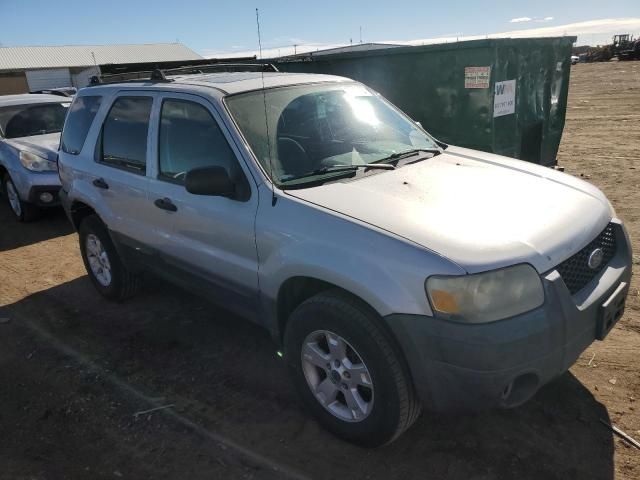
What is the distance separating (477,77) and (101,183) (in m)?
4.32

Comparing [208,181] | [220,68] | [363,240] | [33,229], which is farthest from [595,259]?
[33,229]

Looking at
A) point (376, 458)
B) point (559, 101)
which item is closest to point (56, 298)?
point (376, 458)

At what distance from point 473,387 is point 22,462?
2429mm

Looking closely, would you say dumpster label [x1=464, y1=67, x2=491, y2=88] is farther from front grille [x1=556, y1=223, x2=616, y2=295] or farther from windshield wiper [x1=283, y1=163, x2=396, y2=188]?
front grille [x1=556, y1=223, x2=616, y2=295]

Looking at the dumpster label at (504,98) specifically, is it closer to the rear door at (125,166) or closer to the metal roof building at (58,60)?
the rear door at (125,166)

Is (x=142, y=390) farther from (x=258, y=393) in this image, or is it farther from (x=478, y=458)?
(x=478, y=458)

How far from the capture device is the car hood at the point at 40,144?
24.2ft

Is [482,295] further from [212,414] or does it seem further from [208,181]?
[212,414]

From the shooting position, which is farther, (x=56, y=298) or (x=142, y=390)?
(x=56, y=298)

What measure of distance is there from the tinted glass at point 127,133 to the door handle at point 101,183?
6.5 inches

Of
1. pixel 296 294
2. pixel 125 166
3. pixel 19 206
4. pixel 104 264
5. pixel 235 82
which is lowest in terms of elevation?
pixel 19 206

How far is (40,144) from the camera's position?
7.58 meters

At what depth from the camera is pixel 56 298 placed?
508 centimetres

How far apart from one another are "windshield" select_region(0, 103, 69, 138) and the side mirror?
21.5ft
